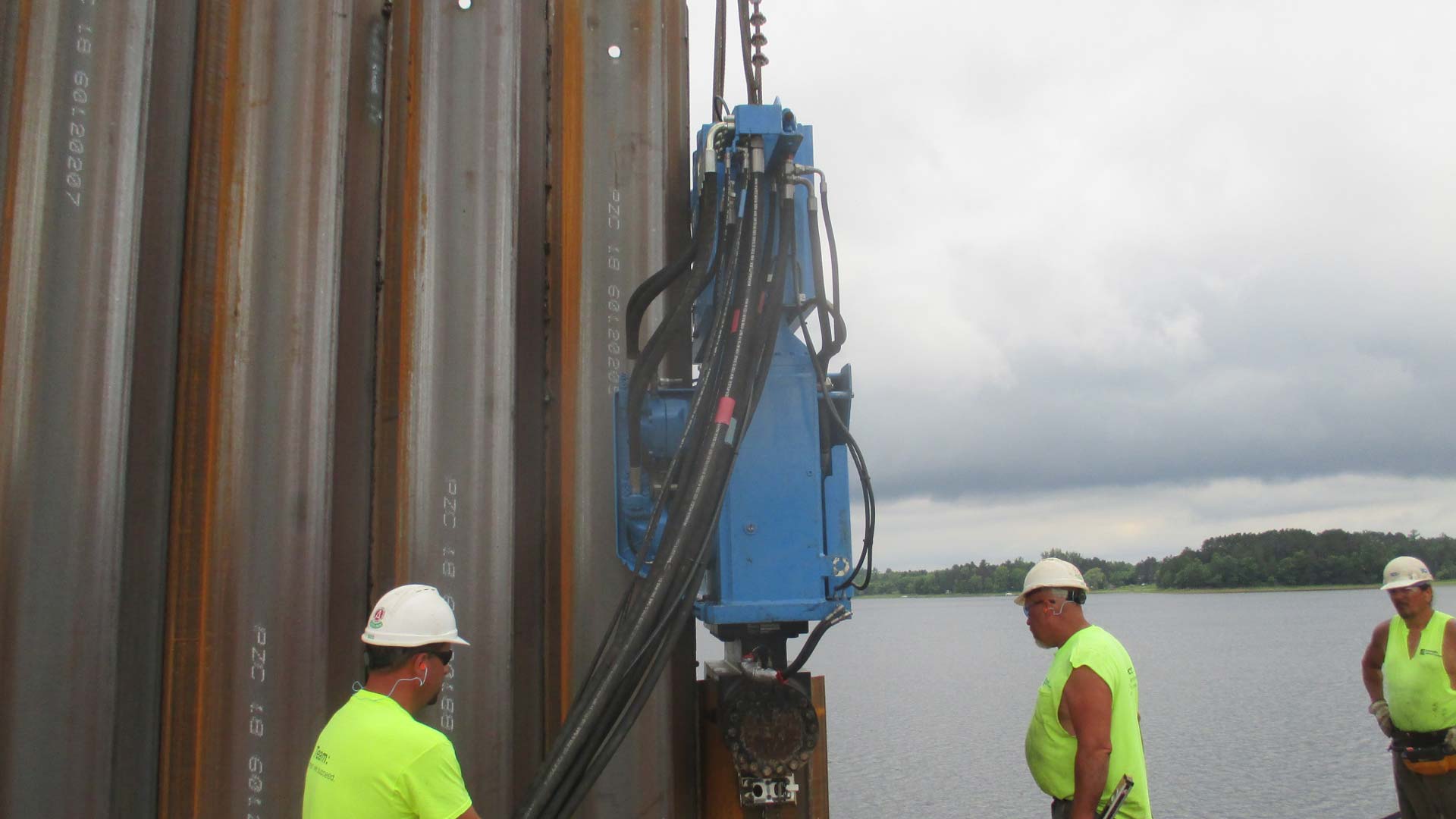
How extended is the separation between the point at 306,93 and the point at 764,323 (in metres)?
1.75

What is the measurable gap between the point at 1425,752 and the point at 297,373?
17.1ft

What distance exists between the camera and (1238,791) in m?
17.0

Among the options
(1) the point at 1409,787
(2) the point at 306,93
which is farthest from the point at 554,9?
(1) the point at 1409,787

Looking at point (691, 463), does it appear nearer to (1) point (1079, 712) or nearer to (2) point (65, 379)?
(1) point (1079, 712)

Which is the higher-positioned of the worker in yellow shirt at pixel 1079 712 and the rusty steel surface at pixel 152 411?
the rusty steel surface at pixel 152 411

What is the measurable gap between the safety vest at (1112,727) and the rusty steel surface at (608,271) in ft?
3.78

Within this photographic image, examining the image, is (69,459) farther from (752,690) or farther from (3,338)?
(752,690)

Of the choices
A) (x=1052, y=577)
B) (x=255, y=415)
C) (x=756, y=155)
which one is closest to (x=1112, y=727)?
(x=1052, y=577)

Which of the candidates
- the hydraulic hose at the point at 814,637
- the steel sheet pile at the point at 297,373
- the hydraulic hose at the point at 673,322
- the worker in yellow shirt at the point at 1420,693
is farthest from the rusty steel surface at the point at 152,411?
the worker in yellow shirt at the point at 1420,693

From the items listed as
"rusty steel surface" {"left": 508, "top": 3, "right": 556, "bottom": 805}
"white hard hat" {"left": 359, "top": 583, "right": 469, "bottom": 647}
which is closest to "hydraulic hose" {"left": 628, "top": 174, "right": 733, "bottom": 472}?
"rusty steel surface" {"left": 508, "top": 3, "right": 556, "bottom": 805}

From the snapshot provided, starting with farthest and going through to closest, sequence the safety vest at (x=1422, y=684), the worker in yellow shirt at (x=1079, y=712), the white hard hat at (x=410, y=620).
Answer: the safety vest at (x=1422, y=684), the worker in yellow shirt at (x=1079, y=712), the white hard hat at (x=410, y=620)

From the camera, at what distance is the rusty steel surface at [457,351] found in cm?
323

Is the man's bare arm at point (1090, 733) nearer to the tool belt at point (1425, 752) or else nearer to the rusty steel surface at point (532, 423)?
the rusty steel surface at point (532, 423)

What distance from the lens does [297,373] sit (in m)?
3.23
